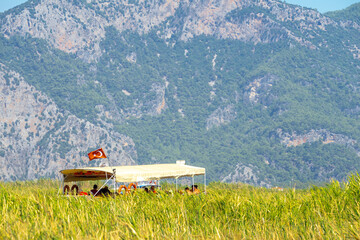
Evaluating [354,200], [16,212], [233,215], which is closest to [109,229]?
[16,212]

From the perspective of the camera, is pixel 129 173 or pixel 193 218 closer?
pixel 193 218

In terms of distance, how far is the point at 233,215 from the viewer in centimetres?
1619

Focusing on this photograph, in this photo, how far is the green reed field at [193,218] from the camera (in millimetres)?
12984

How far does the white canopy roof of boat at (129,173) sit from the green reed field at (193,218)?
7.50 m

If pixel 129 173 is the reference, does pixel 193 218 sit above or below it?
below

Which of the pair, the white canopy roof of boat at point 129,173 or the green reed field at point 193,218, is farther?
the white canopy roof of boat at point 129,173

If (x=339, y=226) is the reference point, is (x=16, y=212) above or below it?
above

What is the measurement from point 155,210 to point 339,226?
5223mm

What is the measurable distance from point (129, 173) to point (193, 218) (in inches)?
462

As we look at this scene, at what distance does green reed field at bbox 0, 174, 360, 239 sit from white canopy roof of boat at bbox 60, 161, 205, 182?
7.50 metres

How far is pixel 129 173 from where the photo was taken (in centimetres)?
2659

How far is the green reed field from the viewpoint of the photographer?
1298cm

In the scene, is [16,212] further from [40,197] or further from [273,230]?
[273,230]

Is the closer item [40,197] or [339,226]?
[339,226]
